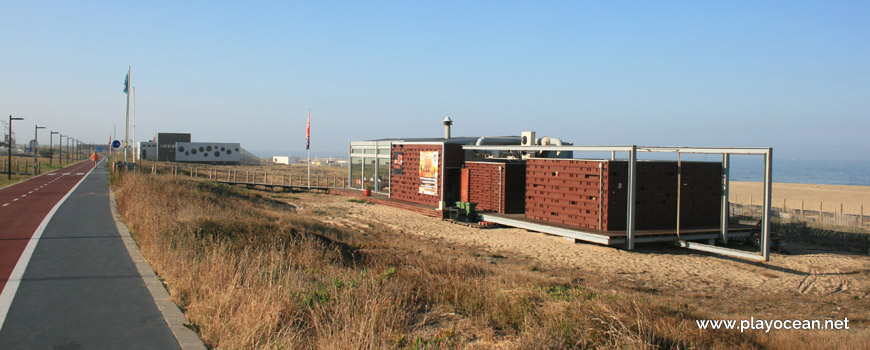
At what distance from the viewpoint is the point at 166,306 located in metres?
6.74

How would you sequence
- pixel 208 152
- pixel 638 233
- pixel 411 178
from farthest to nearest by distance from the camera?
pixel 208 152, pixel 411 178, pixel 638 233

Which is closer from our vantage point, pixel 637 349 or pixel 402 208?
pixel 637 349

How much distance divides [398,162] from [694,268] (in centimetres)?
1671

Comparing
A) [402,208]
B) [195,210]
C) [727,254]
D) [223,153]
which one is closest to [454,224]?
[402,208]

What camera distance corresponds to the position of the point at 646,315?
643 cm

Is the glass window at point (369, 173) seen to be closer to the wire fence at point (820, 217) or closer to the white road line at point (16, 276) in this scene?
the wire fence at point (820, 217)

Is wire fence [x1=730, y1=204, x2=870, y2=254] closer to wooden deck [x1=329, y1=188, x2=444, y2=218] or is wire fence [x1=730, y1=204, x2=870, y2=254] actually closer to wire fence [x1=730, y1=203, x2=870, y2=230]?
wire fence [x1=730, y1=203, x2=870, y2=230]

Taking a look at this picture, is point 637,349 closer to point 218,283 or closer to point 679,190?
point 218,283

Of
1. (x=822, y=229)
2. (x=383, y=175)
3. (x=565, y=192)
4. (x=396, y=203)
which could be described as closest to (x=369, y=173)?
(x=383, y=175)

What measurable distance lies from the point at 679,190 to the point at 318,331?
50.3ft

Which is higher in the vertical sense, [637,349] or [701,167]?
[701,167]

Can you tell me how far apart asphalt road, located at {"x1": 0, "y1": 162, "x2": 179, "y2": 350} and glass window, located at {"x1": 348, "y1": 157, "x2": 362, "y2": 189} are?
76.6ft

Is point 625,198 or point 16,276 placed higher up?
point 625,198

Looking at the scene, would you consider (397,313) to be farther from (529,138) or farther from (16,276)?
(529,138)
